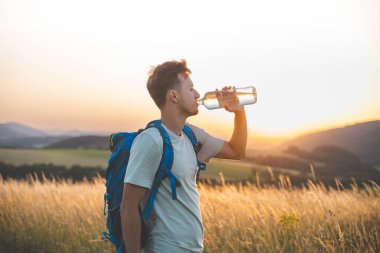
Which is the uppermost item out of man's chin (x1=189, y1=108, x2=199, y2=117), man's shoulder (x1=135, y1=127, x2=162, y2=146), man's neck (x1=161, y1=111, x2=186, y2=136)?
man's chin (x1=189, y1=108, x2=199, y2=117)

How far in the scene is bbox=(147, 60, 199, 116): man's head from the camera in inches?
119

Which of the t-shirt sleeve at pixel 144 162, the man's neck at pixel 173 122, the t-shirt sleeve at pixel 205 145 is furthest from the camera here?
the t-shirt sleeve at pixel 205 145

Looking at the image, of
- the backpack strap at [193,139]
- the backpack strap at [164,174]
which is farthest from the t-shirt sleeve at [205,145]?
the backpack strap at [164,174]

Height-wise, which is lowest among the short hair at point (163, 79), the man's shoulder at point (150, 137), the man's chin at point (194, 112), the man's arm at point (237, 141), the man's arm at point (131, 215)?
the man's arm at point (131, 215)

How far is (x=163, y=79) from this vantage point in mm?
3023

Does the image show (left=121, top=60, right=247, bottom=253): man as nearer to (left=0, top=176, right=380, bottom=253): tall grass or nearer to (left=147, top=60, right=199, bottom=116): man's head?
(left=147, top=60, right=199, bottom=116): man's head

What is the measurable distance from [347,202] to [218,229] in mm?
1840

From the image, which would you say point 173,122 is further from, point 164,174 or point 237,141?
point 237,141

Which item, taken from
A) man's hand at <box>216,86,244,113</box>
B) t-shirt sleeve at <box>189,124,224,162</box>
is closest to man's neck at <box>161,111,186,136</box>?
t-shirt sleeve at <box>189,124,224,162</box>

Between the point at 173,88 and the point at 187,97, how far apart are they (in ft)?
0.34

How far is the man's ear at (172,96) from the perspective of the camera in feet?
9.88

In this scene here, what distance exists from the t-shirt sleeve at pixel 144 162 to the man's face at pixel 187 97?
1.11ft

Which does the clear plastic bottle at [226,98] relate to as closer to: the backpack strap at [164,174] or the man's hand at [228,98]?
the man's hand at [228,98]

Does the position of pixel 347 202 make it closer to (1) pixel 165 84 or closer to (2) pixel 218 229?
(2) pixel 218 229
